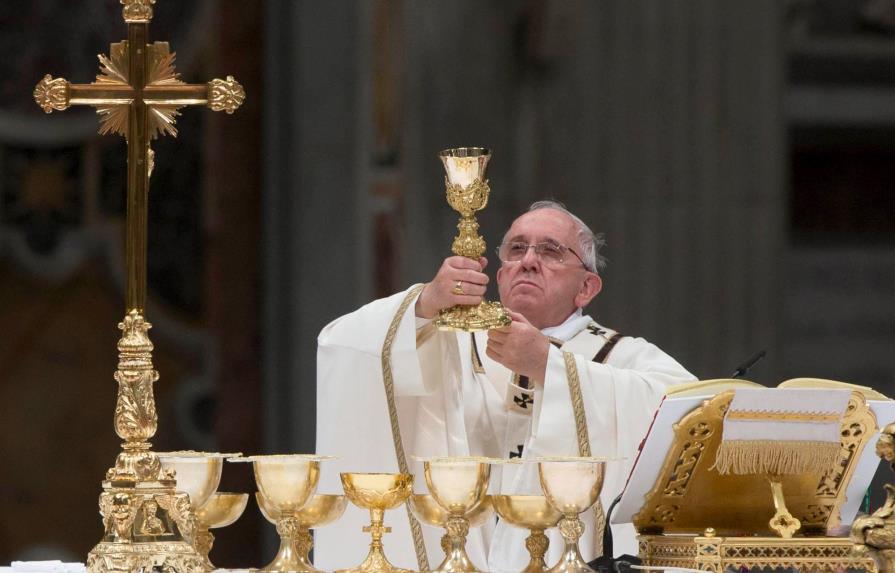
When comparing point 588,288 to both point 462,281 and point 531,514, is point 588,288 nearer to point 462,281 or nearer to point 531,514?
point 462,281

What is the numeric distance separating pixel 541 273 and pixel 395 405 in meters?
0.92

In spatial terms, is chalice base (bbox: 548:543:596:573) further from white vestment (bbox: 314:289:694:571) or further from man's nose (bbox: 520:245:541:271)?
man's nose (bbox: 520:245:541:271)

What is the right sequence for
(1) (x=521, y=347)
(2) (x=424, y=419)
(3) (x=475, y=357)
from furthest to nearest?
(3) (x=475, y=357) → (2) (x=424, y=419) → (1) (x=521, y=347)

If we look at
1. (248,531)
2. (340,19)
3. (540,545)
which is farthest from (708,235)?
(540,545)

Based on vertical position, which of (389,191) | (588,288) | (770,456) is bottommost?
(770,456)

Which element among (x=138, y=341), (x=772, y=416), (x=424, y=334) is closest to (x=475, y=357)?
(x=424, y=334)

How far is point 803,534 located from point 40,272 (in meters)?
4.75

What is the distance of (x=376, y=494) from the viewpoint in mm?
3947

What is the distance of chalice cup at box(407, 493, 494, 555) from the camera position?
13.1ft

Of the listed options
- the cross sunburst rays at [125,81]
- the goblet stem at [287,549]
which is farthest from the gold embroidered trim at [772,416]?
the cross sunburst rays at [125,81]

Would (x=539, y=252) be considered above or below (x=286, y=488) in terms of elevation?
above

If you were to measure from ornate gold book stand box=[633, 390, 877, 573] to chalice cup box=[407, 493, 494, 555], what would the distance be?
0.47 meters

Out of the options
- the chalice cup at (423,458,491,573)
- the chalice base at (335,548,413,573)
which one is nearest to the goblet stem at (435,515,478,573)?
the chalice cup at (423,458,491,573)

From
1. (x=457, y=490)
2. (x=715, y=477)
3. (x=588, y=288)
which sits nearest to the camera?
(x=457, y=490)
